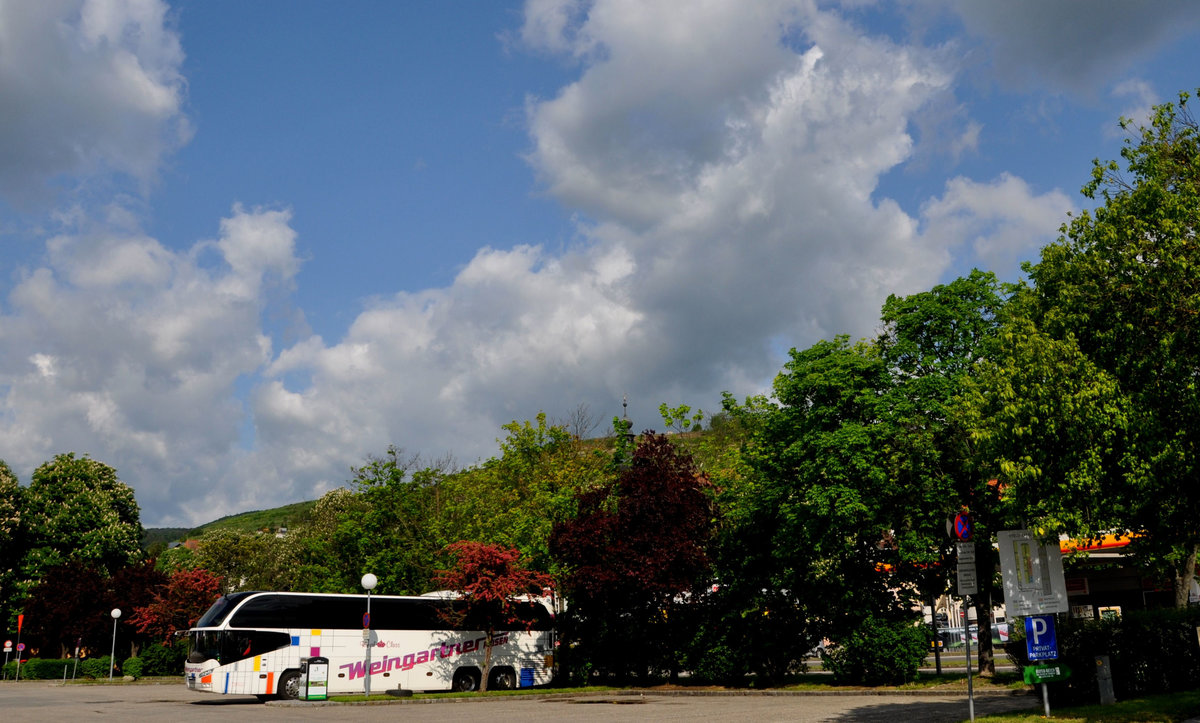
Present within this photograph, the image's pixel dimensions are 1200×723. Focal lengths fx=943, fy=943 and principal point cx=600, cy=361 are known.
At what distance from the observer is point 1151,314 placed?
14.2 m

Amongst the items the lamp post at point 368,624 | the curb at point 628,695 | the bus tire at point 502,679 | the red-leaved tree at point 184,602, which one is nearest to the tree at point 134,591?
the red-leaved tree at point 184,602

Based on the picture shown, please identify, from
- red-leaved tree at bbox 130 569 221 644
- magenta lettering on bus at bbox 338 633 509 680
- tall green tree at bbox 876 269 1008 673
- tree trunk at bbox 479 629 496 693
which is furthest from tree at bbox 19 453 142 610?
tall green tree at bbox 876 269 1008 673

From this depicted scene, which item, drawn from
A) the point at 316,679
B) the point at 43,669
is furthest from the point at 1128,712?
the point at 43,669

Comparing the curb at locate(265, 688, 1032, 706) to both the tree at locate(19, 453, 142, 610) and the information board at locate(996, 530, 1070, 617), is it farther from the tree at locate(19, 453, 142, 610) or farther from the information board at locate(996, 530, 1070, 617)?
the tree at locate(19, 453, 142, 610)

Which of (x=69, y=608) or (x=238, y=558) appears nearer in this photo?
(x=69, y=608)

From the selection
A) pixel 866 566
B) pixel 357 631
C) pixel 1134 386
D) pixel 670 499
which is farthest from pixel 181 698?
pixel 1134 386

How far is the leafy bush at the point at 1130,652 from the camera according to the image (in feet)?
56.9

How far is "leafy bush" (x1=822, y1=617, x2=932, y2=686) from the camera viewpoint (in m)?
26.6

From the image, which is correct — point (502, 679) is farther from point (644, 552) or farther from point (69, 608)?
point (69, 608)

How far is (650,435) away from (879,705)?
504 inches

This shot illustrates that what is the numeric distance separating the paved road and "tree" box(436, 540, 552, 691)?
3.01 metres

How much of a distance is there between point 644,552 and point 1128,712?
16.5 m

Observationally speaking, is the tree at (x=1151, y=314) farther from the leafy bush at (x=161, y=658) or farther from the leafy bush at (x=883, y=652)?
the leafy bush at (x=161, y=658)

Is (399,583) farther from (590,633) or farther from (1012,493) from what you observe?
(1012,493)
